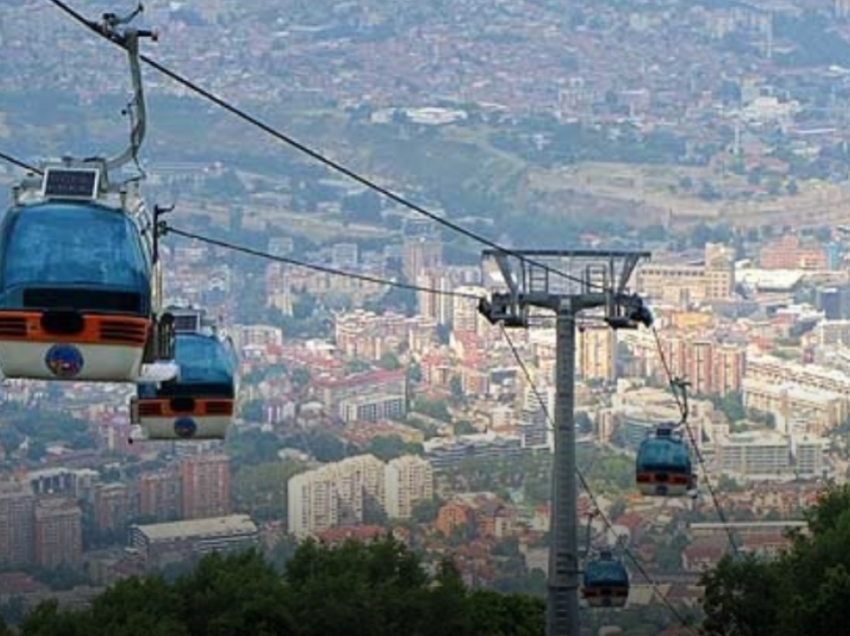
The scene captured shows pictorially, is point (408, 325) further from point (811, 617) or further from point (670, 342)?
point (811, 617)

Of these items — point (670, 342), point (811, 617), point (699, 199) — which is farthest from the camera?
point (699, 199)

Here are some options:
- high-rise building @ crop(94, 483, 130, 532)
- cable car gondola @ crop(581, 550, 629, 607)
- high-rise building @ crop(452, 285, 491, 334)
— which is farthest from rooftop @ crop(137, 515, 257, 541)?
cable car gondola @ crop(581, 550, 629, 607)

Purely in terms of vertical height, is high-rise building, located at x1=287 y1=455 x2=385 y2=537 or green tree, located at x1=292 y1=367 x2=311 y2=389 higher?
green tree, located at x1=292 y1=367 x2=311 y2=389

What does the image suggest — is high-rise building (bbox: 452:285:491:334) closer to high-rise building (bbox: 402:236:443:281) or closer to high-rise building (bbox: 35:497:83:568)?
high-rise building (bbox: 402:236:443:281)

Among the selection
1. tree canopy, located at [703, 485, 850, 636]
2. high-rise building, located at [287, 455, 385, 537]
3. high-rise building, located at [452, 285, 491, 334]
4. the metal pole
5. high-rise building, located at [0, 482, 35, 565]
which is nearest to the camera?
the metal pole

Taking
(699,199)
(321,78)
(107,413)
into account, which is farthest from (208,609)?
(321,78)

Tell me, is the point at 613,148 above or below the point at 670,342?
above

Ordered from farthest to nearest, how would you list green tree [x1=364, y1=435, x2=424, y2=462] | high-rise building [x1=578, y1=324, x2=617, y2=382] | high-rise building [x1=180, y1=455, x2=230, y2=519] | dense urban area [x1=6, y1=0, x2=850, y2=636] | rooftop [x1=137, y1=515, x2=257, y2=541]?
high-rise building [x1=578, y1=324, x2=617, y2=382] < green tree [x1=364, y1=435, x2=424, y2=462] < high-rise building [x1=180, y1=455, x2=230, y2=519] < rooftop [x1=137, y1=515, x2=257, y2=541] < dense urban area [x1=6, y1=0, x2=850, y2=636]

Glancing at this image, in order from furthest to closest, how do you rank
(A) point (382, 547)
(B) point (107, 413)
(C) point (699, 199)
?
(C) point (699, 199), (B) point (107, 413), (A) point (382, 547)

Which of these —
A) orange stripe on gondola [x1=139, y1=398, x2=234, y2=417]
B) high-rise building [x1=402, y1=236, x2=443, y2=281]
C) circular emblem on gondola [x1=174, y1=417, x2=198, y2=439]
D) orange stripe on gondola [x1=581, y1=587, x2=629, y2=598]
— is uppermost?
high-rise building [x1=402, y1=236, x2=443, y2=281]
